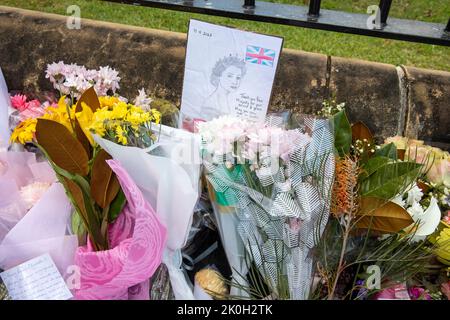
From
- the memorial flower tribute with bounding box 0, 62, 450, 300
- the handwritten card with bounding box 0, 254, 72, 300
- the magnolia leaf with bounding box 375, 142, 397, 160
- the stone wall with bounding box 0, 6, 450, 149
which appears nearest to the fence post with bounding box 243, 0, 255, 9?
the stone wall with bounding box 0, 6, 450, 149

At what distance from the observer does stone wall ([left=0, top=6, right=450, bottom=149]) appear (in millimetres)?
1798

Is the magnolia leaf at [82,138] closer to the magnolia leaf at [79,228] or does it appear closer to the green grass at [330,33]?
the magnolia leaf at [79,228]

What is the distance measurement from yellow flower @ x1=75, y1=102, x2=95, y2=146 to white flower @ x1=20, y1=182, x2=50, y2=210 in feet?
0.78

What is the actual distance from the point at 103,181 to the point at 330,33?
227cm

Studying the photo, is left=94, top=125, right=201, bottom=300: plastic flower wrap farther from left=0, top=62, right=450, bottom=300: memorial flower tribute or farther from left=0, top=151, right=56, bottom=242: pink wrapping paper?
left=0, top=151, right=56, bottom=242: pink wrapping paper

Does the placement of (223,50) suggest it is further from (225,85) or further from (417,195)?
(417,195)

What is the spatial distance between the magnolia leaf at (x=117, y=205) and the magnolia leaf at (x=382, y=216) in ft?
1.93

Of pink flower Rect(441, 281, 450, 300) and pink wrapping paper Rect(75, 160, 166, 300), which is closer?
pink wrapping paper Rect(75, 160, 166, 300)

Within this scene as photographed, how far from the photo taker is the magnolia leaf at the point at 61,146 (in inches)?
47.9

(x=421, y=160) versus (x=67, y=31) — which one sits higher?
(x=67, y=31)

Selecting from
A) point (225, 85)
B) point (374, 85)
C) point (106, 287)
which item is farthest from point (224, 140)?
point (374, 85)
